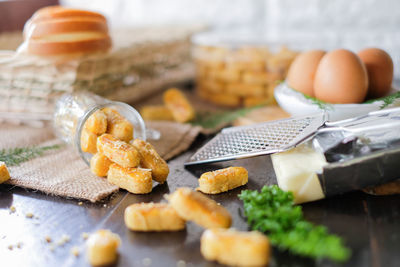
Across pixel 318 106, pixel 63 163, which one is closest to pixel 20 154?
pixel 63 163

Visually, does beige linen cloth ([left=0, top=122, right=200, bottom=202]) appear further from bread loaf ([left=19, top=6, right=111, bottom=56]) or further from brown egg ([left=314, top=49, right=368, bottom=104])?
brown egg ([left=314, top=49, right=368, bottom=104])

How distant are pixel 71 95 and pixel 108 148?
0.40 meters

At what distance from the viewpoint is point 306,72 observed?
1.24 metres

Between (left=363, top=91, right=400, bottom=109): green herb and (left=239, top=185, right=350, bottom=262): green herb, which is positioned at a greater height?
(left=363, top=91, right=400, bottom=109): green herb

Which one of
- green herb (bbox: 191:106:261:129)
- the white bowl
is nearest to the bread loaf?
green herb (bbox: 191:106:261:129)

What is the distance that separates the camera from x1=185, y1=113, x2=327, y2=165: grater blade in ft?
3.14

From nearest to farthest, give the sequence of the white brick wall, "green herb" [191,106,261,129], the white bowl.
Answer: the white bowl, "green herb" [191,106,261,129], the white brick wall

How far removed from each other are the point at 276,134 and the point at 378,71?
1.43 ft

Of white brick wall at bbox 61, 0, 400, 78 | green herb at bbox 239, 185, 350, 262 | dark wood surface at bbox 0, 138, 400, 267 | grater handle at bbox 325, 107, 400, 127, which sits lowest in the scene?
dark wood surface at bbox 0, 138, 400, 267

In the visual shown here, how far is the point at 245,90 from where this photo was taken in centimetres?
167

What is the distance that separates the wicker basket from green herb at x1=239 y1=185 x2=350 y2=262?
2.64 feet

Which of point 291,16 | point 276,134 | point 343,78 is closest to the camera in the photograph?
point 276,134

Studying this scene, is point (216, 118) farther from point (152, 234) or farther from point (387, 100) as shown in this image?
point (152, 234)

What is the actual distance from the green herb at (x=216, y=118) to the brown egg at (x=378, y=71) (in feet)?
1.54
